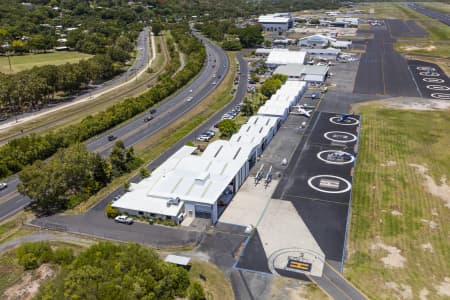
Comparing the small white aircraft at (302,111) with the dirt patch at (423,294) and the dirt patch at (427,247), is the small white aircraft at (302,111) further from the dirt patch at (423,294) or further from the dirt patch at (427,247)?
the dirt patch at (423,294)

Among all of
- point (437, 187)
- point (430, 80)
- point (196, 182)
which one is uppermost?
point (430, 80)

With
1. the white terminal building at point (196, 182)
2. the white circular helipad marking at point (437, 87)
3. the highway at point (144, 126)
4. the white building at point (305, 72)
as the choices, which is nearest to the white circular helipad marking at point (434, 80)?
the white circular helipad marking at point (437, 87)

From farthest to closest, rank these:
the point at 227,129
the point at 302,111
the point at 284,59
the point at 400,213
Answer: the point at 284,59 → the point at 302,111 → the point at 227,129 → the point at 400,213

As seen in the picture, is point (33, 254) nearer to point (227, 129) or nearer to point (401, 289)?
point (401, 289)

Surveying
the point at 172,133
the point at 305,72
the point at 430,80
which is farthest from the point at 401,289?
the point at 430,80

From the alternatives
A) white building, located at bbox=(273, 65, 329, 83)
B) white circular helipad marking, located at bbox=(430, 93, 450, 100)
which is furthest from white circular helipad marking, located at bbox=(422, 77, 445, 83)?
white building, located at bbox=(273, 65, 329, 83)

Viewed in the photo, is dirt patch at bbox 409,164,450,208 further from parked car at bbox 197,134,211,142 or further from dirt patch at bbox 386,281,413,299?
parked car at bbox 197,134,211,142

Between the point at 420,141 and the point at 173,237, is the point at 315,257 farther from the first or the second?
the point at 420,141
